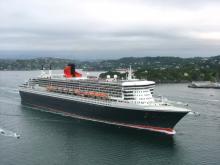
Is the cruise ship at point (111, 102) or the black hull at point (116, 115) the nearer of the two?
the black hull at point (116, 115)

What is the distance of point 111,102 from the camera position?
44.4 m

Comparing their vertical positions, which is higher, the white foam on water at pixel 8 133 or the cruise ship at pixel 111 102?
the cruise ship at pixel 111 102

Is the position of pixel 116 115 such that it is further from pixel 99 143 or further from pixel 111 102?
pixel 99 143

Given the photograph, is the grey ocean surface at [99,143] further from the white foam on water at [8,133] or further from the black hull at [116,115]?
the black hull at [116,115]

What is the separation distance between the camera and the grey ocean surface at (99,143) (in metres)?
33.3

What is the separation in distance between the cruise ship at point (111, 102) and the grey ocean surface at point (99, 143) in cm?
109

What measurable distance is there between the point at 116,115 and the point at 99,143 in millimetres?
6525

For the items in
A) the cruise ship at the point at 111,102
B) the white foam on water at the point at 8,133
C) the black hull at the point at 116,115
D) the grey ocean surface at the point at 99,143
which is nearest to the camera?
the grey ocean surface at the point at 99,143

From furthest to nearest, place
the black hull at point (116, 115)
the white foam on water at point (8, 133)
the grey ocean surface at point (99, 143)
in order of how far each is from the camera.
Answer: the white foam on water at point (8, 133) → the black hull at point (116, 115) → the grey ocean surface at point (99, 143)

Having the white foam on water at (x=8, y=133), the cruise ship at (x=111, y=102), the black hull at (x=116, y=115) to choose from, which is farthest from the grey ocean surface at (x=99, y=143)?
the cruise ship at (x=111, y=102)

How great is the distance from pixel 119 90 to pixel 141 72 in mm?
86550

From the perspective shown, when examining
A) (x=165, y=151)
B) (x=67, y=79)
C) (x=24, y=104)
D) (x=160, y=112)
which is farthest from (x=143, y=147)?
(x=24, y=104)

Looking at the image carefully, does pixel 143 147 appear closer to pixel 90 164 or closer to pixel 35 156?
pixel 90 164

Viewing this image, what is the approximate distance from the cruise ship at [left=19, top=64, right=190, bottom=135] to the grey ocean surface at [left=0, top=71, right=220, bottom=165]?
1093 millimetres
